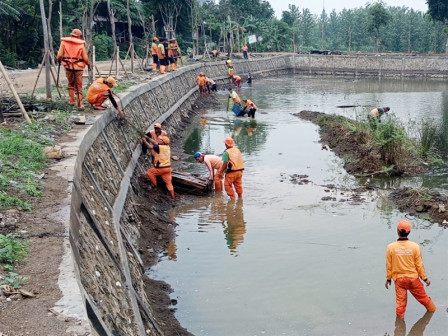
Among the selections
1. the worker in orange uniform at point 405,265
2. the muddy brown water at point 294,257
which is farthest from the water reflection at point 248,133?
the worker in orange uniform at point 405,265

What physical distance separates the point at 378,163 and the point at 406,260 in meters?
8.18

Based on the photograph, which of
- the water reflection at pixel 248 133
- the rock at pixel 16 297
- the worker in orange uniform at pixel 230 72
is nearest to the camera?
the rock at pixel 16 297

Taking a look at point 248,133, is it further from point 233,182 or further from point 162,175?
point 162,175

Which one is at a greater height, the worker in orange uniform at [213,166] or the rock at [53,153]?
the rock at [53,153]

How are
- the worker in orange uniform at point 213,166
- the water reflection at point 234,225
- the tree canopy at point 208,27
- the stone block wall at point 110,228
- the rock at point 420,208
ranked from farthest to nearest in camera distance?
1. the tree canopy at point 208,27
2. the worker in orange uniform at point 213,166
3. the rock at point 420,208
4. the water reflection at point 234,225
5. the stone block wall at point 110,228

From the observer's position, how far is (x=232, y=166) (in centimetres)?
1178

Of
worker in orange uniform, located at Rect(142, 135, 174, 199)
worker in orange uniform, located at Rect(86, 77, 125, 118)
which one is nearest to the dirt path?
worker in orange uniform, located at Rect(142, 135, 174, 199)

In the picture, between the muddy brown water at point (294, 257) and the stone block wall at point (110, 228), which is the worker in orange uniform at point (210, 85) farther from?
the stone block wall at point (110, 228)

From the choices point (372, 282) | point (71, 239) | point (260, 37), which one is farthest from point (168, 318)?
point (260, 37)

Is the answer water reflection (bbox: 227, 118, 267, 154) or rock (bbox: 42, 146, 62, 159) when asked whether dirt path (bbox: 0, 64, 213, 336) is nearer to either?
rock (bbox: 42, 146, 62, 159)

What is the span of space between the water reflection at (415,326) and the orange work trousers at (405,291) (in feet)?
0.36

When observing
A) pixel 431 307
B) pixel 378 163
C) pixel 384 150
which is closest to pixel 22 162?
pixel 431 307

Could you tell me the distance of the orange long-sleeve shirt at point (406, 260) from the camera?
6.92 metres

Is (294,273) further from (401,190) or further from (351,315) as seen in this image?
(401,190)
